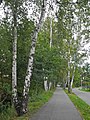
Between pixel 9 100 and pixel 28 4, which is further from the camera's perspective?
pixel 9 100

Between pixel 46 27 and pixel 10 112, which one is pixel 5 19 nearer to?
pixel 10 112

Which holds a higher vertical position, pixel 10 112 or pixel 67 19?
pixel 67 19

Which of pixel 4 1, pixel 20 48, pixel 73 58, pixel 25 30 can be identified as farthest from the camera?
pixel 73 58

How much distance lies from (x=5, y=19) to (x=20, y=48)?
11.8 feet

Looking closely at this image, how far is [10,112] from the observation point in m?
14.2

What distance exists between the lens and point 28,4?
14.8 meters

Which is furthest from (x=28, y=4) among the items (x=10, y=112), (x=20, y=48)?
(x=10, y=112)

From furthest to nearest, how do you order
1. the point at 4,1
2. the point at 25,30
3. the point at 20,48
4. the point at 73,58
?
the point at 73,58, the point at 20,48, the point at 25,30, the point at 4,1

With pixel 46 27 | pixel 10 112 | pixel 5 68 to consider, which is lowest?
pixel 10 112

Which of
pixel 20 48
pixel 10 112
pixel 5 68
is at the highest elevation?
pixel 20 48

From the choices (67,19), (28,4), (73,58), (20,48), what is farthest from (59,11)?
(73,58)

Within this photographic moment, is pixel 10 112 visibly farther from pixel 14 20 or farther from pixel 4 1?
pixel 4 1

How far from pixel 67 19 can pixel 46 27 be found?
34111mm

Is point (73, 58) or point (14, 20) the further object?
point (73, 58)
